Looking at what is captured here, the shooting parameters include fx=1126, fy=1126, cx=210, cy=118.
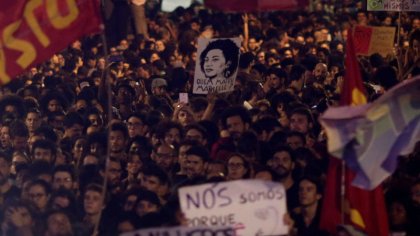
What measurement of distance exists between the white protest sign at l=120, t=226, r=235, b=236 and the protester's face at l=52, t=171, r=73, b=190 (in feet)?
5.74

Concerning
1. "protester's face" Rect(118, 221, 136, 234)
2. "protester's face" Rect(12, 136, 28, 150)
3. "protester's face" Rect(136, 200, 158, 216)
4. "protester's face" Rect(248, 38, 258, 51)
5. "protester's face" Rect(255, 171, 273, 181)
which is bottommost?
"protester's face" Rect(118, 221, 136, 234)

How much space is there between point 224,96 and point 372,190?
5162 mm

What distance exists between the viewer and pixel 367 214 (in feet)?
24.2

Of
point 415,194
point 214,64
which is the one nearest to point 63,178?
point 415,194

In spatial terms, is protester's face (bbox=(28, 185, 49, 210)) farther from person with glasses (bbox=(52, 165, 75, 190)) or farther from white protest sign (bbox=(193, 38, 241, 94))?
white protest sign (bbox=(193, 38, 241, 94))

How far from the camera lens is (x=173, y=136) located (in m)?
9.91

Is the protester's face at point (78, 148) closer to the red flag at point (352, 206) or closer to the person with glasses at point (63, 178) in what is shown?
the person with glasses at point (63, 178)

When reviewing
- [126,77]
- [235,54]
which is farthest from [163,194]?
[126,77]

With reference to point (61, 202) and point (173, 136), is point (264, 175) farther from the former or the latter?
point (173, 136)

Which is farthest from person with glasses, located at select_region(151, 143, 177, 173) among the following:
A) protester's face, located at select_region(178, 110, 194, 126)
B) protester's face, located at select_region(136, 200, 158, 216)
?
protester's face, located at select_region(178, 110, 194, 126)

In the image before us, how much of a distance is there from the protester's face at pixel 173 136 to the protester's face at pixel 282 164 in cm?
142

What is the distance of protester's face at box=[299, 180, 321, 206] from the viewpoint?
25.7 ft

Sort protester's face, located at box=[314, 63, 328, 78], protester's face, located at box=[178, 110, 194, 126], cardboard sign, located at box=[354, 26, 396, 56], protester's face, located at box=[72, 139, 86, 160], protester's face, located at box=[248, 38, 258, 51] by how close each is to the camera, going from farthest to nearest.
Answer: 1. protester's face, located at box=[248, 38, 258, 51]
2. cardboard sign, located at box=[354, 26, 396, 56]
3. protester's face, located at box=[314, 63, 328, 78]
4. protester's face, located at box=[178, 110, 194, 126]
5. protester's face, located at box=[72, 139, 86, 160]

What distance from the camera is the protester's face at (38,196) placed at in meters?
8.11
